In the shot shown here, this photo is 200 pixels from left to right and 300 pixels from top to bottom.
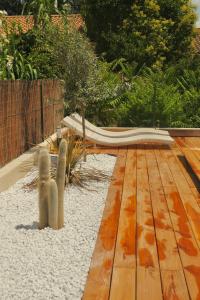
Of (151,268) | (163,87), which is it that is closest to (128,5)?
(163,87)

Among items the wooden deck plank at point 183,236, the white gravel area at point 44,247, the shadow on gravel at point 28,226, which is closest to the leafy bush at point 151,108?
the wooden deck plank at point 183,236

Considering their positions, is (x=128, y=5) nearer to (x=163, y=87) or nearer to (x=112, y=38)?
(x=112, y=38)

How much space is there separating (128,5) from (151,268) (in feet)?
57.5

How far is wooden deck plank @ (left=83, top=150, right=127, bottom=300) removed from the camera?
309 cm

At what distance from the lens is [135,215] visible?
4.85m

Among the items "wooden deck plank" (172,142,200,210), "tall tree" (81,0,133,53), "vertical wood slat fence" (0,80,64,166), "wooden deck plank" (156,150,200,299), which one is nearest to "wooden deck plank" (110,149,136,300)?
"wooden deck plank" (156,150,200,299)

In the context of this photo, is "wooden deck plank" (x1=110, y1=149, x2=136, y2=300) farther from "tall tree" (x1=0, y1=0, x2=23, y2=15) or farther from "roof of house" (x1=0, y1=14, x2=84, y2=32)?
"tall tree" (x1=0, y1=0, x2=23, y2=15)

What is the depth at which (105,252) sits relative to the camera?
3785mm

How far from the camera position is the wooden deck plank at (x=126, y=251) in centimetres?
311

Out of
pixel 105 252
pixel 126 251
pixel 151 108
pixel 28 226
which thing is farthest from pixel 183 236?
pixel 151 108

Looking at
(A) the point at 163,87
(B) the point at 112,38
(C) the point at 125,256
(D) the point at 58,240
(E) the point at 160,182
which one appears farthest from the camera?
(B) the point at 112,38

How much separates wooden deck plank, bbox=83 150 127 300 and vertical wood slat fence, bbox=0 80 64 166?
6.10 ft

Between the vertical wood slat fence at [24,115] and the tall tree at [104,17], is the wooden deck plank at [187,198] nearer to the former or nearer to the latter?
the vertical wood slat fence at [24,115]

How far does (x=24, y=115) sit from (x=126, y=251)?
454 cm
